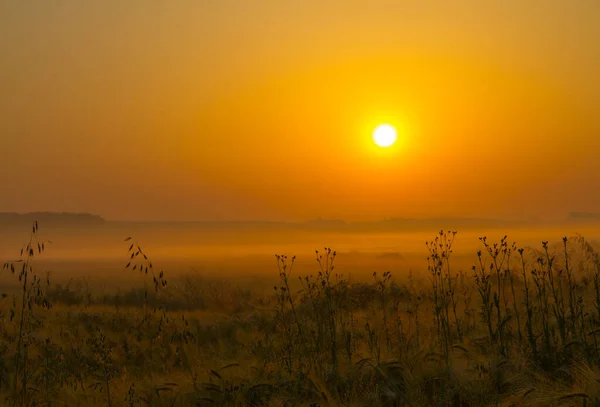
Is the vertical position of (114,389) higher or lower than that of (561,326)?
lower

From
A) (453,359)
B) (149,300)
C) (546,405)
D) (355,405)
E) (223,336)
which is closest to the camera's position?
(546,405)

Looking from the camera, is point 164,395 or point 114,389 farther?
point 114,389

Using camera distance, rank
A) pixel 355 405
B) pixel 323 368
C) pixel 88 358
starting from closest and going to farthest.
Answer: pixel 355 405, pixel 323 368, pixel 88 358

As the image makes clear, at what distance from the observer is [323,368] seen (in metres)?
5.91

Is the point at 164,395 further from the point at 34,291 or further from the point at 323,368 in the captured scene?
the point at 34,291

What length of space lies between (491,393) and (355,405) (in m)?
1.20

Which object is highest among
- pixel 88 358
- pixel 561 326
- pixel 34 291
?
pixel 34 291

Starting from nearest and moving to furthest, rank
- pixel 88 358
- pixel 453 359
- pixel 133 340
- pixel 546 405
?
pixel 546 405 → pixel 453 359 → pixel 88 358 → pixel 133 340

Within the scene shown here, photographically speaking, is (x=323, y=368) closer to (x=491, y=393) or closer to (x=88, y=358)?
(x=491, y=393)

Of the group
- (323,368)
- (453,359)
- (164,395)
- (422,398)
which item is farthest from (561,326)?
(164,395)

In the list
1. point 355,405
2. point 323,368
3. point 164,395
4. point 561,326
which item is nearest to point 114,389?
point 164,395

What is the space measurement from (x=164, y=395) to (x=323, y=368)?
1582mm

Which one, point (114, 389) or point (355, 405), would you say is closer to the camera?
point (355, 405)

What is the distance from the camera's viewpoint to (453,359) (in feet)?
17.4
